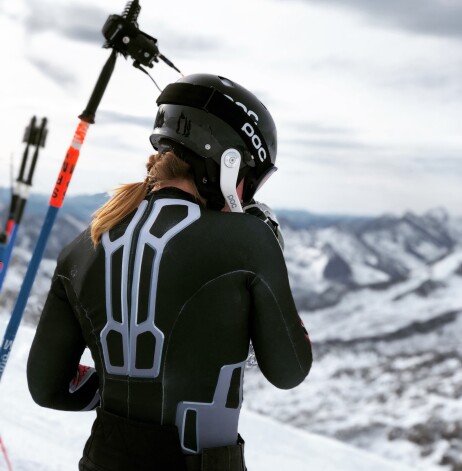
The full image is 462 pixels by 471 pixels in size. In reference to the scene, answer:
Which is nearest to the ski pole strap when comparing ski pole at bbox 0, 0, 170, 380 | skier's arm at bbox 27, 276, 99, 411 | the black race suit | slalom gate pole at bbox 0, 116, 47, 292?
the black race suit

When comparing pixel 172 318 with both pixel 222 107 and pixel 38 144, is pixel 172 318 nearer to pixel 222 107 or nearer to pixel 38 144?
pixel 222 107

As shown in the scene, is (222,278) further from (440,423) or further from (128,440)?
(440,423)

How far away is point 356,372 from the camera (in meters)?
123

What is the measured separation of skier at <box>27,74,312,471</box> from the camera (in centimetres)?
188

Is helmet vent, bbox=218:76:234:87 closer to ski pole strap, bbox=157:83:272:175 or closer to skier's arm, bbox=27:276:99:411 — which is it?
ski pole strap, bbox=157:83:272:175

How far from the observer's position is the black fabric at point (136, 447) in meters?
1.93

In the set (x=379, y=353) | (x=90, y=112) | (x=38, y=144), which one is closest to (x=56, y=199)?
(x=90, y=112)

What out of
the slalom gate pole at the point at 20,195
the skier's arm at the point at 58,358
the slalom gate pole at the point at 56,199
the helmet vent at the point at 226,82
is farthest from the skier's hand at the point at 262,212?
the slalom gate pole at the point at 20,195

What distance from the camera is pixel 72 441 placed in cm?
588

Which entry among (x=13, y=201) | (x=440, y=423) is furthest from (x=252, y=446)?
(x=440, y=423)

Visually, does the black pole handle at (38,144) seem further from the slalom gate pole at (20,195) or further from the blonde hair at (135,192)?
the blonde hair at (135,192)

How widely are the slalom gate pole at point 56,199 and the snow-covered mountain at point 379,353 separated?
38.9 metres

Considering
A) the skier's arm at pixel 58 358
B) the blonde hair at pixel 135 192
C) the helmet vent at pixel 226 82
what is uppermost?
the helmet vent at pixel 226 82

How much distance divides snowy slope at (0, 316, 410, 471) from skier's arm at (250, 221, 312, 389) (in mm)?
3175
